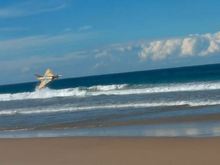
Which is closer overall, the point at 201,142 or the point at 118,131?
the point at 201,142

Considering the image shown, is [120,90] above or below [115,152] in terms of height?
above

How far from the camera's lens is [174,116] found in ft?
59.8

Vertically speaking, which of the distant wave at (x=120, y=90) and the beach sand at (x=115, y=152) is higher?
the distant wave at (x=120, y=90)

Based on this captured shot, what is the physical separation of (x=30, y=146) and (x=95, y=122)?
570 cm

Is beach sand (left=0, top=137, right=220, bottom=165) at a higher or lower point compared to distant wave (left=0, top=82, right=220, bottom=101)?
lower

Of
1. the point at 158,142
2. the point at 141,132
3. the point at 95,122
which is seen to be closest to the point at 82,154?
the point at 158,142

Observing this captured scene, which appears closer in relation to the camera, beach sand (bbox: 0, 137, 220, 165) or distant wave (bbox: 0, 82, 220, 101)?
beach sand (bbox: 0, 137, 220, 165)

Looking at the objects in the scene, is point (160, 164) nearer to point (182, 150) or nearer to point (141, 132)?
point (182, 150)

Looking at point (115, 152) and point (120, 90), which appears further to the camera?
point (120, 90)

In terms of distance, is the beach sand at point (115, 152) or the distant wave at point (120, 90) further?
the distant wave at point (120, 90)

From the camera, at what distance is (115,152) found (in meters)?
11.0

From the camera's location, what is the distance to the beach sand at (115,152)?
382 inches

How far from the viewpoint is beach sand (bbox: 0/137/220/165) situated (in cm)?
970

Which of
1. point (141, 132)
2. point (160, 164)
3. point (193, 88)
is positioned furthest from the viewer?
point (193, 88)
